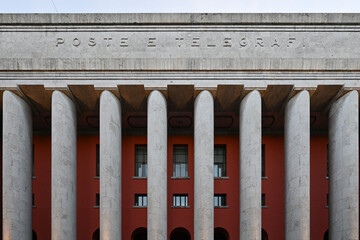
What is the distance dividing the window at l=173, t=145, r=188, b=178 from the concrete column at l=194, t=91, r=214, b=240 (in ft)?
18.4

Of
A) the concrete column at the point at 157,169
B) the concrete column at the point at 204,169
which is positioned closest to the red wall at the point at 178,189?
the concrete column at the point at 157,169

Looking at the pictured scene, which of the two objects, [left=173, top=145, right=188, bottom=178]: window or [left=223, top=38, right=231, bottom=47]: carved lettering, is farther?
[left=173, top=145, right=188, bottom=178]: window

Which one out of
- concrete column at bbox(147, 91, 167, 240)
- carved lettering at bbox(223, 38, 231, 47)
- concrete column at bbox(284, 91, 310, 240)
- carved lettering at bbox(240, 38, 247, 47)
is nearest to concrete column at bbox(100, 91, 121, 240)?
concrete column at bbox(147, 91, 167, 240)

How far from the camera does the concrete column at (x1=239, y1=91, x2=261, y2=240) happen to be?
2156 cm

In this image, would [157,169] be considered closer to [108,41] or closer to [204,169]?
[204,169]

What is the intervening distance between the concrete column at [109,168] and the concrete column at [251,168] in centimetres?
673

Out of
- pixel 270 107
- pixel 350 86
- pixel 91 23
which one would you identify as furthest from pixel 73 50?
pixel 350 86

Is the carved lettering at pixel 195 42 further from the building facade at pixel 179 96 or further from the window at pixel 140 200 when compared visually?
the window at pixel 140 200

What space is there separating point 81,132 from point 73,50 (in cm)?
638

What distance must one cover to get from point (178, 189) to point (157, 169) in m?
5.25

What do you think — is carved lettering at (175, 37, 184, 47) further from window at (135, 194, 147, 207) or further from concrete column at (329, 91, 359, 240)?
window at (135, 194, 147, 207)

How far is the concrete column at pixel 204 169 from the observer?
70.3 ft

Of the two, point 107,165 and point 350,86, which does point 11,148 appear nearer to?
point 107,165

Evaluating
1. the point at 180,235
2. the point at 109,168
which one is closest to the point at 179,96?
the point at 109,168
